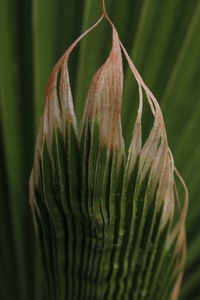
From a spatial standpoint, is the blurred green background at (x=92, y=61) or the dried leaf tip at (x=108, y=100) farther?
the blurred green background at (x=92, y=61)

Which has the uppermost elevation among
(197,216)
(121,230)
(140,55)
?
(140,55)

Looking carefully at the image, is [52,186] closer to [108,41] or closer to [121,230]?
[121,230]

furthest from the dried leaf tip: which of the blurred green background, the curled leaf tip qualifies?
the blurred green background

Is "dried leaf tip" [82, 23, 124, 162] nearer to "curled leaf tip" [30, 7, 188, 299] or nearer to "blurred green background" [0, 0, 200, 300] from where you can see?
"curled leaf tip" [30, 7, 188, 299]

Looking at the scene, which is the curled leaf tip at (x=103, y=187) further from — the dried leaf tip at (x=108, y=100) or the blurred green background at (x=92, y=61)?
the blurred green background at (x=92, y=61)

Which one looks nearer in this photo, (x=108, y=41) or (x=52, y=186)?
(x=52, y=186)

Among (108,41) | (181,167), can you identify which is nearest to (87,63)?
(108,41)

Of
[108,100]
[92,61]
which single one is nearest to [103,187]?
[108,100]

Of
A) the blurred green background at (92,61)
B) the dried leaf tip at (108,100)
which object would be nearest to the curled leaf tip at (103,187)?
the dried leaf tip at (108,100)

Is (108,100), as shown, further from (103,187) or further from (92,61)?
(92,61)
